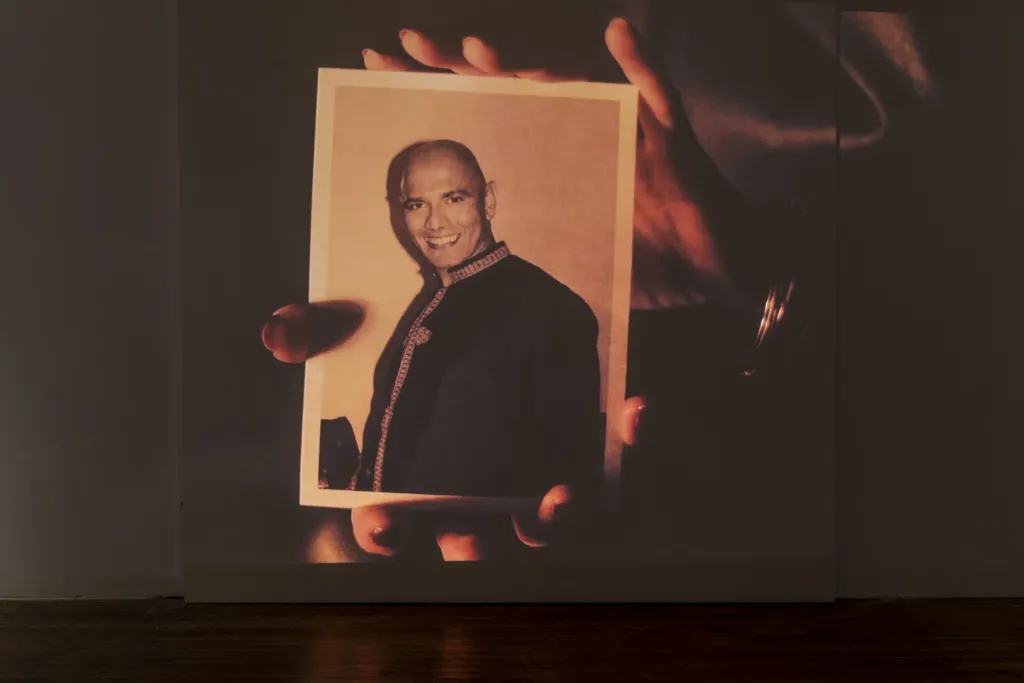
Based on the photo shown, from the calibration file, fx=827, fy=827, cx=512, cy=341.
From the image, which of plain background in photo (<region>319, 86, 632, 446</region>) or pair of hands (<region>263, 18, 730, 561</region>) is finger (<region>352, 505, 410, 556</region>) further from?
plain background in photo (<region>319, 86, 632, 446</region>)

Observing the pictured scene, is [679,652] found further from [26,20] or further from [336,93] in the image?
[26,20]

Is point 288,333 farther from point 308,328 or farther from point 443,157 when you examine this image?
point 443,157

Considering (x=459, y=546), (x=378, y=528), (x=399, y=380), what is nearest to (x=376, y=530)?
(x=378, y=528)

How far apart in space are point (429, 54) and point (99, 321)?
139 centimetres

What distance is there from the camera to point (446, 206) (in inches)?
106

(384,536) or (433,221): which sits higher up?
(433,221)

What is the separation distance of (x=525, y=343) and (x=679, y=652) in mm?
1043

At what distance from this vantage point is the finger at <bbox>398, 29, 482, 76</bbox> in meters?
2.67

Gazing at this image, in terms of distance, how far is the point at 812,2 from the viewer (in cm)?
274

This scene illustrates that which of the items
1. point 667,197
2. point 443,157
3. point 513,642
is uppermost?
point 443,157

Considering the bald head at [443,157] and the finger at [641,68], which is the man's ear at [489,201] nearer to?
the bald head at [443,157]

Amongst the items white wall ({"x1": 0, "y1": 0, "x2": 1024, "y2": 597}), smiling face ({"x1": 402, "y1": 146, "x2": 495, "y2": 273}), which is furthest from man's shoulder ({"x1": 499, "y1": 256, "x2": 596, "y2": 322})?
white wall ({"x1": 0, "y1": 0, "x2": 1024, "y2": 597})

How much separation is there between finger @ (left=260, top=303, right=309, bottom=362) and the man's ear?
2.19ft

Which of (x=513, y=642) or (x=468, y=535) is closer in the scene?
(x=513, y=642)
